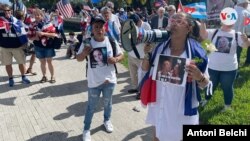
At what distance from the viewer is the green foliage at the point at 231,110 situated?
540 centimetres

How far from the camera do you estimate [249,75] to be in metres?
7.92

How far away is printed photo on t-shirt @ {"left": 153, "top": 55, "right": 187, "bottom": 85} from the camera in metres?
2.91

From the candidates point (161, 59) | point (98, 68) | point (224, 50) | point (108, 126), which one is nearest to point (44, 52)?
point (108, 126)

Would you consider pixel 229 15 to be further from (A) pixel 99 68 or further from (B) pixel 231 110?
(A) pixel 99 68

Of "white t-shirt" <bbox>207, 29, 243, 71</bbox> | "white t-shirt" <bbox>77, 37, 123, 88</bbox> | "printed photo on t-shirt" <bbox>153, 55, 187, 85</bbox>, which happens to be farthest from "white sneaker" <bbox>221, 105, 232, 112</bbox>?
"printed photo on t-shirt" <bbox>153, 55, 187, 85</bbox>

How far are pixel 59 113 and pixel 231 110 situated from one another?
124 inches

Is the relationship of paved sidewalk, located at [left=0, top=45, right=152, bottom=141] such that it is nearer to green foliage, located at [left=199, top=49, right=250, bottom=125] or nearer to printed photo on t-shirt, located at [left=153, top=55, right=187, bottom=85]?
green foliage, located at [left=199, top=49, right=250, bottom=125]

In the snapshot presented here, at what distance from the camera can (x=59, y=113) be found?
6.05 m

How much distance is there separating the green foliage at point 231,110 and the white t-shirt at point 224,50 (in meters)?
0.83

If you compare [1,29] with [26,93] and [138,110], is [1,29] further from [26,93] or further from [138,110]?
[138,110]

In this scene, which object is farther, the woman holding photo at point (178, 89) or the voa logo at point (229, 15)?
the voa logo at point (229, 15)

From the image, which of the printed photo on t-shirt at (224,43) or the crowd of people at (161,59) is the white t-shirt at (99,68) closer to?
the crowd of people at (161,59)

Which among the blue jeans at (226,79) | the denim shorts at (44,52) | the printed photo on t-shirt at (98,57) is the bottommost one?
the blue jeans at (226,79)

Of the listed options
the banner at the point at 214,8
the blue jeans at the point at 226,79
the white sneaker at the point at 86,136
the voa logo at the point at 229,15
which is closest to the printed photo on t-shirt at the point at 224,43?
the blue jeans at the point at 226,79
